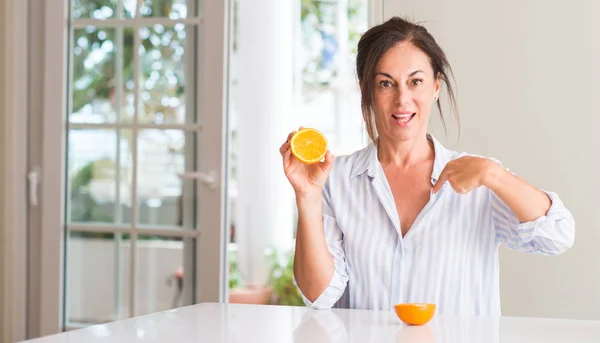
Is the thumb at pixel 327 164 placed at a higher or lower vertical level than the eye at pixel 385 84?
lower

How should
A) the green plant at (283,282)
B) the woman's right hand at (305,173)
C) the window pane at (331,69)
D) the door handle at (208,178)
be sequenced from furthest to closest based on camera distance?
1. the window pane at (331,69)
2. the green plant at (283,282)
3. the door handle at (208,178)
4. the woman's right hand at (305,173)

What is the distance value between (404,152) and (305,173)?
34 centimetres

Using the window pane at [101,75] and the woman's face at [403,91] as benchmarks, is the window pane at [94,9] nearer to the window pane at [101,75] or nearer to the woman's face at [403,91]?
the window pane at [101,75]

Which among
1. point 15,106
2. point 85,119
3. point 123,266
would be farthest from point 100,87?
point 123,266

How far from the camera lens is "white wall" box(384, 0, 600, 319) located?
107 inches

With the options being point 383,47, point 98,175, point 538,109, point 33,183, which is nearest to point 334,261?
point 383,47

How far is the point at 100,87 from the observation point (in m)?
3.43

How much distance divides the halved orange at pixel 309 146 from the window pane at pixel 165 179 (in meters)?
1.59

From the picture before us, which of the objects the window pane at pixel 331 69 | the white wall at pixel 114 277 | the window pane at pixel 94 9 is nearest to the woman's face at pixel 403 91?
the white wall at pixel 114 277

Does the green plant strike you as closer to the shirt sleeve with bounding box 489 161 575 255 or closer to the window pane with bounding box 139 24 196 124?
the window pane with bounding box 139 24 196 124

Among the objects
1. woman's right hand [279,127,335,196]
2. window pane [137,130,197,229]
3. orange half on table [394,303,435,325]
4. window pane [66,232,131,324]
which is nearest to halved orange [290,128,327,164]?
woman's right hand [279,127,335,196]

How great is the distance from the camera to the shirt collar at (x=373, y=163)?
200cm

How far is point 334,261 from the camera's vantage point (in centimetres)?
192

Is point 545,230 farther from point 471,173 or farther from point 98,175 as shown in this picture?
point 98,175
